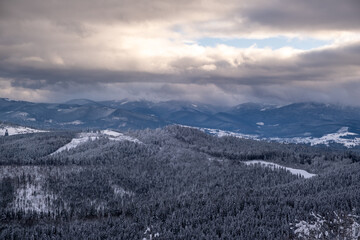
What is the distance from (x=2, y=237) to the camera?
17412 centimetres

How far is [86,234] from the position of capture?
6722 inches

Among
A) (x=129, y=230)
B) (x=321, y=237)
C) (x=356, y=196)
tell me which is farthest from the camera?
(x=356, y=196)

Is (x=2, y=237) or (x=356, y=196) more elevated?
(x=356, y=196)

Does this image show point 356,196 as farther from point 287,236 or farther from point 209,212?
point 209,212

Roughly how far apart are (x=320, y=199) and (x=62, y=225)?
147450 millimetres

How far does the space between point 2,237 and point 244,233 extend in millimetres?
120792

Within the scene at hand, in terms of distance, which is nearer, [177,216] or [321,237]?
[321,237]

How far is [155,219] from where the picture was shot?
191125 mm

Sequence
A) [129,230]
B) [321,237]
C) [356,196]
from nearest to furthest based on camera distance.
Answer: [321,237], [129,230], [356,196]

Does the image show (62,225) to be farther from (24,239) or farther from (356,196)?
(356,196)

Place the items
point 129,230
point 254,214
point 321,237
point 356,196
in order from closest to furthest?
point 321,237, point 129,230, point 254,214, point 356,196

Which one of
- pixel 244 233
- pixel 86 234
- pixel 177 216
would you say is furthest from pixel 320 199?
pixel 86 234

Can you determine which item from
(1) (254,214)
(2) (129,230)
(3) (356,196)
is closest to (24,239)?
(2) (129,230)

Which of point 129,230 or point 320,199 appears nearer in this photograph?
point 129,230
